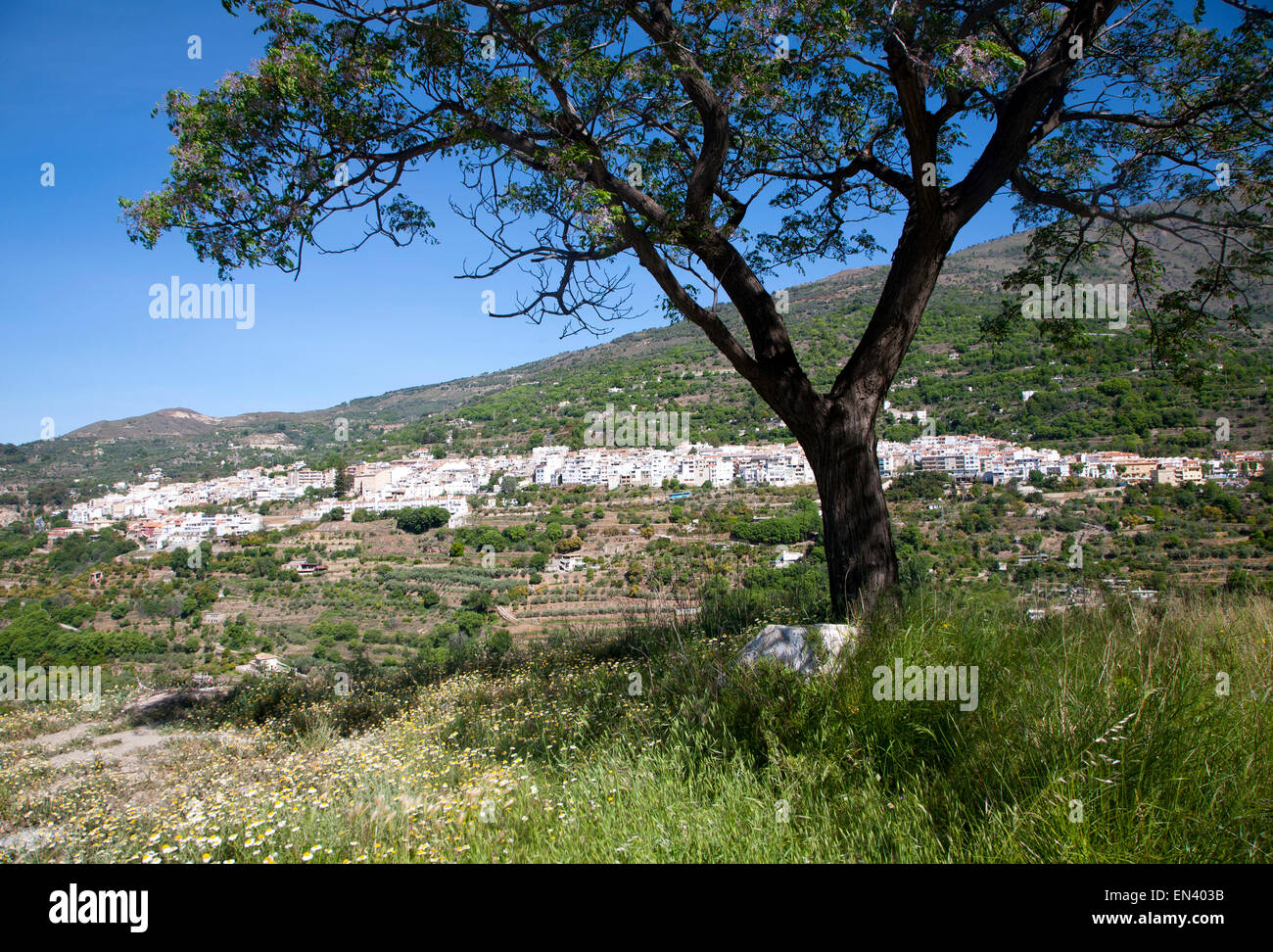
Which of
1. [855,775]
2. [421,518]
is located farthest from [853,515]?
[421,518]

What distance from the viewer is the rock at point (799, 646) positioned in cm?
347

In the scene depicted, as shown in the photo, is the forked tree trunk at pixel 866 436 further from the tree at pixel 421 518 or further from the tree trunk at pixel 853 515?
the tree at pixel 421 518

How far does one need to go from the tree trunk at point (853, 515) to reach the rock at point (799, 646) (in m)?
1.04

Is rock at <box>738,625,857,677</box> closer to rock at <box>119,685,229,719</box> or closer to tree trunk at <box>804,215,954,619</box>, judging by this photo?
tree trunk at <box>804,215,954,619</box>

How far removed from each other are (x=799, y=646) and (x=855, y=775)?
118 centimetres

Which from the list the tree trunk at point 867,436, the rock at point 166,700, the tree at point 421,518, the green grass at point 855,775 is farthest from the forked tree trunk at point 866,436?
the tree at point 421,518

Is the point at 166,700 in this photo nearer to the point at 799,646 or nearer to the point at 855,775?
the point at 799,646

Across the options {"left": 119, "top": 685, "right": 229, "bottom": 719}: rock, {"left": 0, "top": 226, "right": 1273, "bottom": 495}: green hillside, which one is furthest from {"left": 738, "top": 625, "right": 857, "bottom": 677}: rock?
{"left": 119, "top": 685, "right": 229, "bottom": 719}: rock

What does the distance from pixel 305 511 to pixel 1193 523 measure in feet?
109

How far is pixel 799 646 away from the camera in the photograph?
373 centimetres

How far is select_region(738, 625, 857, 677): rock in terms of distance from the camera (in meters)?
3.47

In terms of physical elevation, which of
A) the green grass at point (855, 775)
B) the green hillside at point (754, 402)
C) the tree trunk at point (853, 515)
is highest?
the green hillside at point (754, 402)
